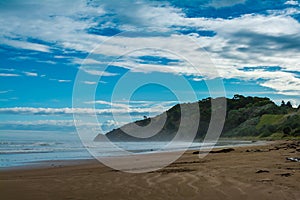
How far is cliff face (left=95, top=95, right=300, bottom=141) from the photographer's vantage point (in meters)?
67.7

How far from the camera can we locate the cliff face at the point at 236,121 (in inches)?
2666

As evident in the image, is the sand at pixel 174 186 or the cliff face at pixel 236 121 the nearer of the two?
the sand at pixel 174 186

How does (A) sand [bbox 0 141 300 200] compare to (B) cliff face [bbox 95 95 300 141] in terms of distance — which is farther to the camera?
(B) cliff face [bbox 95 95 300 141]

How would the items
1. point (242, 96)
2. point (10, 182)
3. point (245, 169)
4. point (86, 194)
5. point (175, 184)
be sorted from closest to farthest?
1. point (86, 194)
2. point (175, 184)
3. point (10, 182)
4. point (245, 169)
5. point (242, 96)

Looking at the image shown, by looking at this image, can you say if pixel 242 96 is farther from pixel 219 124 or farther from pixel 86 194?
pixel 86 194

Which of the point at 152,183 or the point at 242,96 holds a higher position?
the point at 242,96

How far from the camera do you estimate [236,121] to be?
341 ft

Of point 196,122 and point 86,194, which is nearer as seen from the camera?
point 86,194

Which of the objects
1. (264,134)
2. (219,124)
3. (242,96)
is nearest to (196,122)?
(219,124)

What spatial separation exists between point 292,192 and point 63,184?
20.6 feet

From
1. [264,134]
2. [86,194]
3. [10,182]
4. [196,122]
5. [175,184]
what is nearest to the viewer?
[86,194]

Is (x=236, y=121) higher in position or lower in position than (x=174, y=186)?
higher

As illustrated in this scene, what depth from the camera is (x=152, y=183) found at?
9.79 m

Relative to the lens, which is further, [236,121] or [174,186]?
[236,121]
